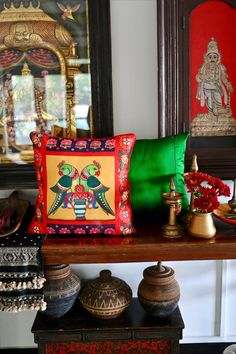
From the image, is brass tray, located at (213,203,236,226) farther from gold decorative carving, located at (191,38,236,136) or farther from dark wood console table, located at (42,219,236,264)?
gold decorative carving, located at (191,38,236,136)

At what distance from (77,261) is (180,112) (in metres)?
0.88

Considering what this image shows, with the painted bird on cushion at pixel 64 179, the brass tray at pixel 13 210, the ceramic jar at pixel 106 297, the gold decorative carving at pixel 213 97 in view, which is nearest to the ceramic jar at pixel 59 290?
the ceramic jar at pixel 106 297

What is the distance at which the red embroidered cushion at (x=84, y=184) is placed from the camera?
65.9 inches

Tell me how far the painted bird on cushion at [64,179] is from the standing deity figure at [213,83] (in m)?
0.75

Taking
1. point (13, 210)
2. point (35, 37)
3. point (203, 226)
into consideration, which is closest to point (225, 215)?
point (203, 226)

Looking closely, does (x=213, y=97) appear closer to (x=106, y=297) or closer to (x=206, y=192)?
(x=206, y=192)

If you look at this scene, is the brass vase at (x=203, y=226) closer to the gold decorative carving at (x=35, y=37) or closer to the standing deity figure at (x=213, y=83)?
the standing deity figure at (x=213, y=83)

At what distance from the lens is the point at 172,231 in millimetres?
1674

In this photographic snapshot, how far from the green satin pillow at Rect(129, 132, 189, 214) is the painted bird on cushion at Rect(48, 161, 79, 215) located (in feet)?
0.89

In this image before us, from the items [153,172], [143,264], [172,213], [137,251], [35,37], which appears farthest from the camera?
[143,264]

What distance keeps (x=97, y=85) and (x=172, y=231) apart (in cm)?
78

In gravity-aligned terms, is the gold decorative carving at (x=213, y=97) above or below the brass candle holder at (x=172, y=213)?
above

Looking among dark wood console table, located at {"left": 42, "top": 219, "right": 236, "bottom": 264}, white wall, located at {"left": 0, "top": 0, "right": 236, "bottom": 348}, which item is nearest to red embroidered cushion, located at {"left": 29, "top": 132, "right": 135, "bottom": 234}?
dark wood console table, located at {"left": 42, "top": 219, "right": 236, "bottom": 264}

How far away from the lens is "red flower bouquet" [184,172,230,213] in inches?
63.6
